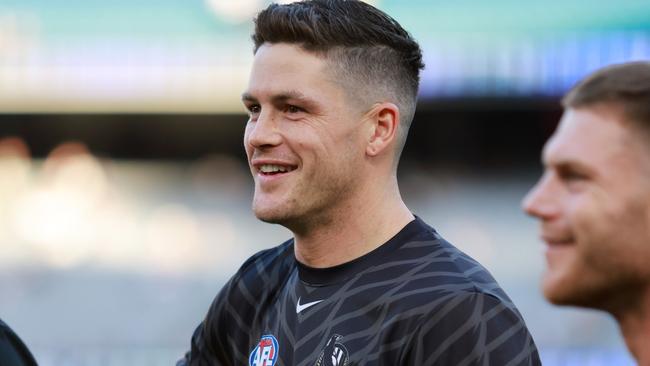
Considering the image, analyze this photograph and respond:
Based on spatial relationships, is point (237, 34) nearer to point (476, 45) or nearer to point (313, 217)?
point (476, 45)

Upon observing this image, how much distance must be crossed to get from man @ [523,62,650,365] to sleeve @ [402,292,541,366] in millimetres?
742

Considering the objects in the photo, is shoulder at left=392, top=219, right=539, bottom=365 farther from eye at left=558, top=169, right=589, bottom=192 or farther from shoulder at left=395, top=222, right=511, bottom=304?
eye at left=558, top=169, right=589, bottom=192

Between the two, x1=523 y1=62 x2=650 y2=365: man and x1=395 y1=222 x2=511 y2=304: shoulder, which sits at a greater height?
x1=523 y1=62 x2=650 y2=365: man

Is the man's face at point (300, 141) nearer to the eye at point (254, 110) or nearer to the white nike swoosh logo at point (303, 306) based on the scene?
the eye at point (254, 110)

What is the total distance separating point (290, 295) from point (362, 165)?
1.30 ft

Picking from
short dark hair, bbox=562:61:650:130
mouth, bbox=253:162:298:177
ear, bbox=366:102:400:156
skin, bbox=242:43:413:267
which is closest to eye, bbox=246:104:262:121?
skin, bbox=242:43:413:267

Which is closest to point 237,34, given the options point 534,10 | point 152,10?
point 152,10

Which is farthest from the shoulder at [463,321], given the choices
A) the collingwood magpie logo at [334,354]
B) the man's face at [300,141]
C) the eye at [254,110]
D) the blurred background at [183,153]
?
the blurred background at [183,153]

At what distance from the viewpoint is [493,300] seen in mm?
2756

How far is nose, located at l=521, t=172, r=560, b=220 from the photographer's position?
6.31 feet

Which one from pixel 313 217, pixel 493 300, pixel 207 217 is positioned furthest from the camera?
pixel 207 217

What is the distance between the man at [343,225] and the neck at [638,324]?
757mm

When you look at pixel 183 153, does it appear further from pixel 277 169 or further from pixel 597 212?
pixel 597 212

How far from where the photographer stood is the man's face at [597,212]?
6.08 feet
